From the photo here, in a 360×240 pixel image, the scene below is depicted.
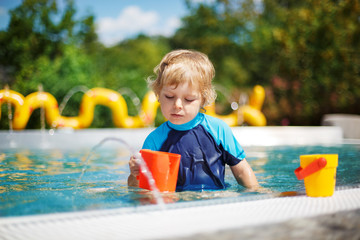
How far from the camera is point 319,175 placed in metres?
2.33

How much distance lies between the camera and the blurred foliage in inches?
586

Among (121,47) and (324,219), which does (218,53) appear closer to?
(121,47)

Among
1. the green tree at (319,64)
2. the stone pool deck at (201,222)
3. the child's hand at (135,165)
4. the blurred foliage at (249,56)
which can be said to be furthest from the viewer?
the green tree at (319,64)

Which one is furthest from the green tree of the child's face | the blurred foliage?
the child's face

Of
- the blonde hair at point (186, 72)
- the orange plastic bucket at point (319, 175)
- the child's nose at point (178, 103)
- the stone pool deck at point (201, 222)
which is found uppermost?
the blonde hair at point (186, 72)

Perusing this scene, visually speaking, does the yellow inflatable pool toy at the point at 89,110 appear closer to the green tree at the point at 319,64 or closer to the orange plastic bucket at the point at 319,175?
the green tree at the point at 319,64

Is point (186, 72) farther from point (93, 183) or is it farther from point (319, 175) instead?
point (93, 183)

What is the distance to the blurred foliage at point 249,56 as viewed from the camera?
14.9 m

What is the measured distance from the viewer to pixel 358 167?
4785mm

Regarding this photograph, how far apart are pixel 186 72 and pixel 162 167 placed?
2.37ft

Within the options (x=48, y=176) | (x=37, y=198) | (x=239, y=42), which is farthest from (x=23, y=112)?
(x=239, y=42)

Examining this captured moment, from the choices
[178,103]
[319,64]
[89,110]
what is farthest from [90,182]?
[319,64]

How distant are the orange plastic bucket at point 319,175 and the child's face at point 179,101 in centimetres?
88

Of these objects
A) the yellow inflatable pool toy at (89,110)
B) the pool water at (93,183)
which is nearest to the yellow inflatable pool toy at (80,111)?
the yellow inflatable pool toy at (89,110)
